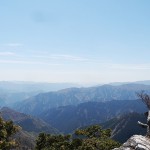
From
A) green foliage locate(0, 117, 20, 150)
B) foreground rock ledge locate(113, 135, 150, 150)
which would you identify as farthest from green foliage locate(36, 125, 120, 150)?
foreground rock ledge locate(113, 135, 150, 150)

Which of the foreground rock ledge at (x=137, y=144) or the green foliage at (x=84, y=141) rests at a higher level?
the foreground rock ledge at (x=137, y=144)

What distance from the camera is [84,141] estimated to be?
79.1m

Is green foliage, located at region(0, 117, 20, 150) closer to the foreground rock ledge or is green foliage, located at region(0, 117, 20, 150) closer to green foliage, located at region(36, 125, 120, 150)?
green foliage, located at region(36, 125, 120, 150)

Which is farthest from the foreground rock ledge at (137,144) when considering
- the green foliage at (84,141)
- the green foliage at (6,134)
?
the green foliage at (6,134)

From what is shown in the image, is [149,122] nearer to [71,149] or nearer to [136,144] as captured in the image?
[136,144]

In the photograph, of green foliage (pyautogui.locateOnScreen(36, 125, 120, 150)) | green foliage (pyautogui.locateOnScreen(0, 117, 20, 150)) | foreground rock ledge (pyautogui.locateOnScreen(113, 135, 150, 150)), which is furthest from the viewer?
green foliage (pyautogui.locateOnScreen(0, 117, 20, 150))

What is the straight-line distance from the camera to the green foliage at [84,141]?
74.7 metres

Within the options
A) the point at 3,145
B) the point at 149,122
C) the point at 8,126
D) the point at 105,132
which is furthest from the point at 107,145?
the point at 149,122

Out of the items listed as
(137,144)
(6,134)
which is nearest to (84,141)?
(6,134)

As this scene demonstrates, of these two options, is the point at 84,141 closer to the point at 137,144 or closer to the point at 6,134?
the point at 6,134

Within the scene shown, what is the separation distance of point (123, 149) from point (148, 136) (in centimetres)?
451

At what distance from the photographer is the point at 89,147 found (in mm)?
73688

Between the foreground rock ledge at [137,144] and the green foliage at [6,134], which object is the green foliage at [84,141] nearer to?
the green foliage at [6,134]

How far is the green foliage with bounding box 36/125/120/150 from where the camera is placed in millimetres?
74675
